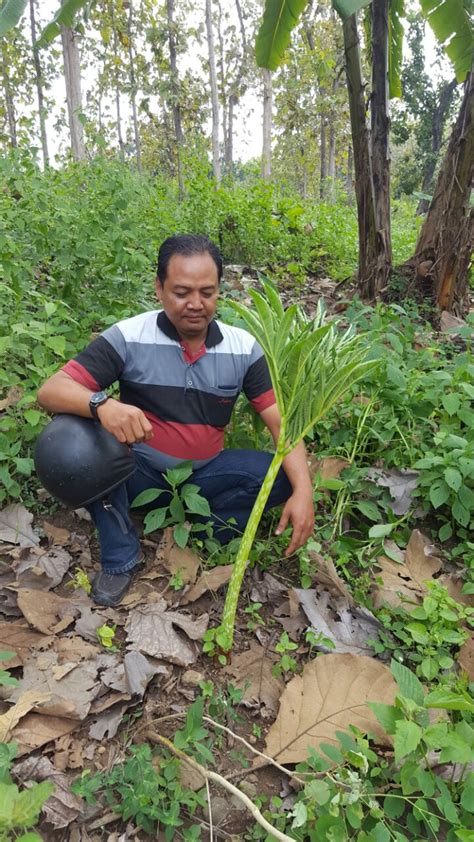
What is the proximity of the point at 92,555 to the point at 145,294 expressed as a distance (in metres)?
2.07

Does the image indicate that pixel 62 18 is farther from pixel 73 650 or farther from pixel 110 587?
pixel 73 650

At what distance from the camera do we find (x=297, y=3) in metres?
3.94

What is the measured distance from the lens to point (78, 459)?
1937 millimetres

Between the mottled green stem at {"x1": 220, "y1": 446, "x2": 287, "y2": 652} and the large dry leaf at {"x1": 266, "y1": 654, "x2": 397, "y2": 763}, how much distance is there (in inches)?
11.1

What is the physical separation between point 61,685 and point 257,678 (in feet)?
2.14

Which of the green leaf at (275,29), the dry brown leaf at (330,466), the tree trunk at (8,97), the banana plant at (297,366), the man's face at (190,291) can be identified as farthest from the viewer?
the tree trunk at (8,97)

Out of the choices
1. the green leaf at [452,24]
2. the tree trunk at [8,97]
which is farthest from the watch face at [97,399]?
the tree trunk at [8,97]

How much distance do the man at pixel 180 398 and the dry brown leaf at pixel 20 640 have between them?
268mm

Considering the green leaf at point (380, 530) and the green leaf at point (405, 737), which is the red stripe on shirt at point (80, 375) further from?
the green leaf at point (405, 737)

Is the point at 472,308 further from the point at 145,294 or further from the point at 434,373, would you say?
the point at 145,294

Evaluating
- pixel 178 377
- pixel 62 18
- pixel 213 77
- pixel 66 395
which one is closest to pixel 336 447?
pixel 178 377

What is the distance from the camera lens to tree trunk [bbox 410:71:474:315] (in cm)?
406

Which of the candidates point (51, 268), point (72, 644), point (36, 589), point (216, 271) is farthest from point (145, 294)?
point (72, 644)

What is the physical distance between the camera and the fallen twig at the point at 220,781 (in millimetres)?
1293
